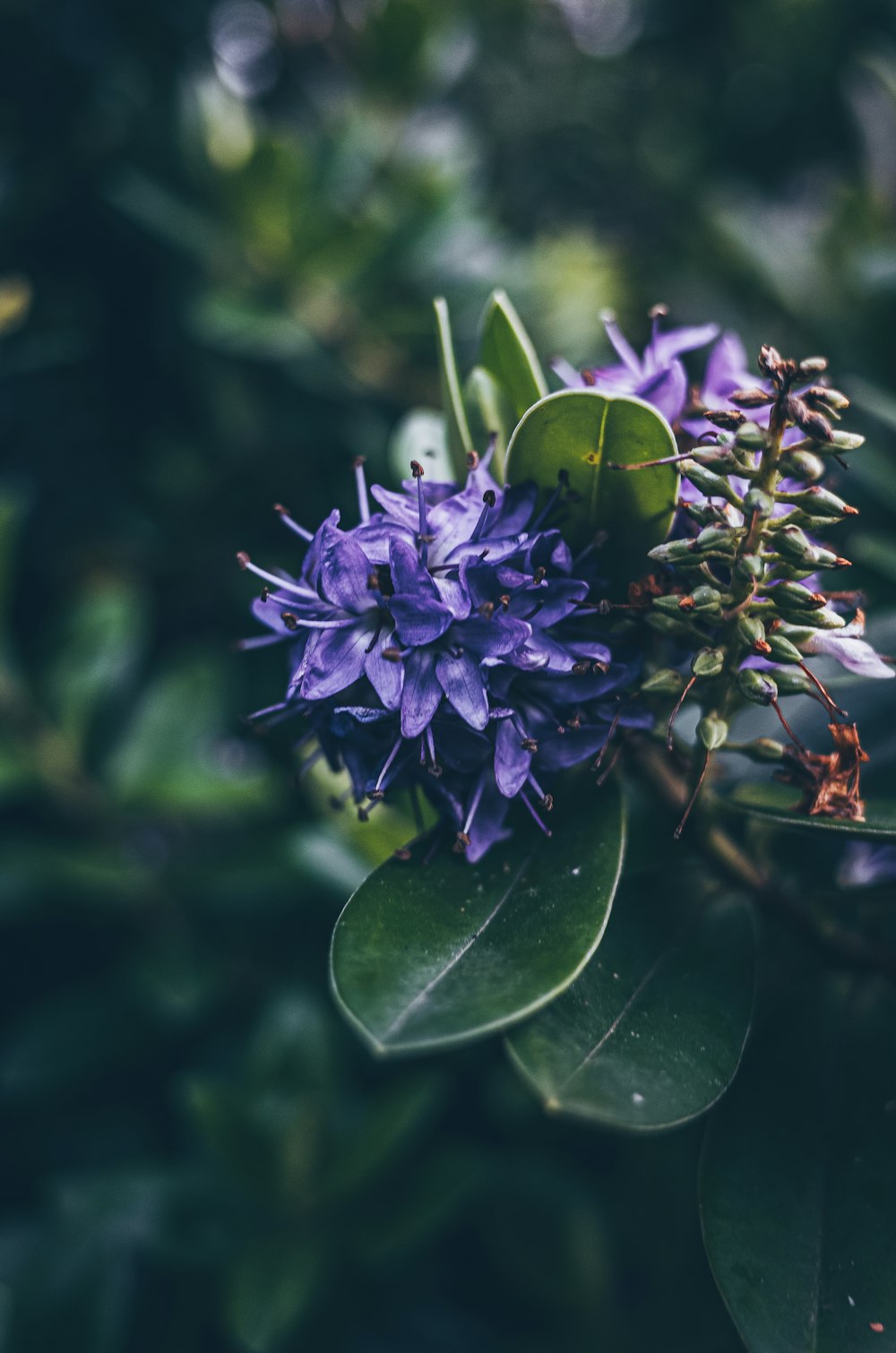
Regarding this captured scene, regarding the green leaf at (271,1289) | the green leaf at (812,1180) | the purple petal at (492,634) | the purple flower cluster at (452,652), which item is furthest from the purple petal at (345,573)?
the green leaf at (271,1289)

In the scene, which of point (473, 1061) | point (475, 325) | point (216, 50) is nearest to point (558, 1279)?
point (473, 1061)

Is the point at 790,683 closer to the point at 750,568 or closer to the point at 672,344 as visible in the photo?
the point at 750,568

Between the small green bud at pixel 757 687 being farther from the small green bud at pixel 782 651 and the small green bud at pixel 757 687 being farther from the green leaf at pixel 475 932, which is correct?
the green leaf at pixel 475 932

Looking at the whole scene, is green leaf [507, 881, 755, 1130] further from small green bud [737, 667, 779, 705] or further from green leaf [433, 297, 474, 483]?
green leaf [433, 297, 474, 483]

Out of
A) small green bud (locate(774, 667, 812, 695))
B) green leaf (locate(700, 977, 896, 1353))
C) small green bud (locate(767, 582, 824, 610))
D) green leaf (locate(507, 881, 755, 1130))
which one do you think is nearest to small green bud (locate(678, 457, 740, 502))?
small green bud (locate(767, 582, 824, 610))

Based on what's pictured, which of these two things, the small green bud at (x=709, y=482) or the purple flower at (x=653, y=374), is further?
the purple flower at (x=653, y=374)

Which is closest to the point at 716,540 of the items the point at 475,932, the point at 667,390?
the point at 667,390
